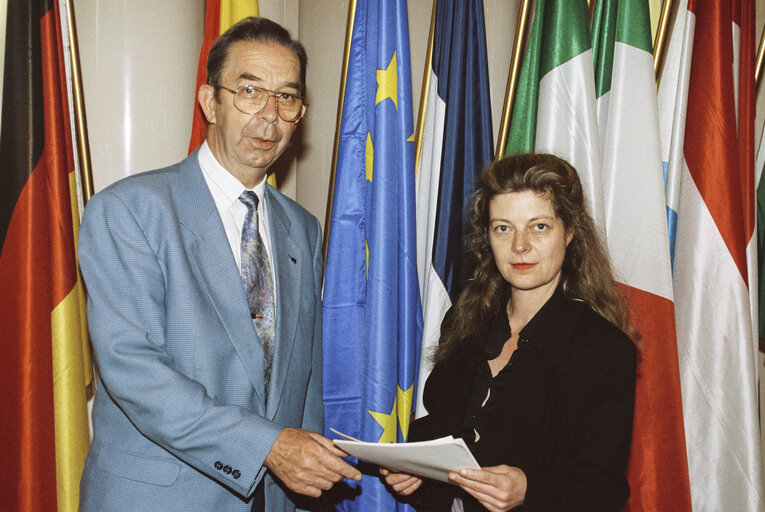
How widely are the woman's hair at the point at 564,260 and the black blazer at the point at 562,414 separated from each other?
119 mm

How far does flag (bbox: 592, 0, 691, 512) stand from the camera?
225 cm

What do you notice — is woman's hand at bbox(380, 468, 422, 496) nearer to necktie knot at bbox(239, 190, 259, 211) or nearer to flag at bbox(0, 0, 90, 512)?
necktie knot at bbox(239, 190, 259, 211)

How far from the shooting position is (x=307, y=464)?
1556 mm

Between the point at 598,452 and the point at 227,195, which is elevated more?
the point at 227,195

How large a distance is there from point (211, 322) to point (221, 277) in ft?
0.43

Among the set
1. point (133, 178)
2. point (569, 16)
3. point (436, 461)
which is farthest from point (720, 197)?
point (133, 178)

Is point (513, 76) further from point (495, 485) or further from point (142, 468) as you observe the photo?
point (142, 468)

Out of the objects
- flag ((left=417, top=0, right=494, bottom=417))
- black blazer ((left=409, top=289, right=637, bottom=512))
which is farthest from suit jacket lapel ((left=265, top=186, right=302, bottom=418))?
flag ((left=417, top=0, right=494, bottom=417))

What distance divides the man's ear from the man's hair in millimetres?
20

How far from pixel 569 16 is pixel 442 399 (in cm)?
161

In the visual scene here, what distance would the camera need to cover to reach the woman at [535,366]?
1539mm

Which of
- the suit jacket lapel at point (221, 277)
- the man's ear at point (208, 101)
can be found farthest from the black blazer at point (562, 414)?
the man's ear at point (208, 101)

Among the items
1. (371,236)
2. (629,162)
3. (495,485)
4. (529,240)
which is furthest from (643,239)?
(495,485)

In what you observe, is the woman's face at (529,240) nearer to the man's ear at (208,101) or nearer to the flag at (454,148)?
the flag at (454,148)
